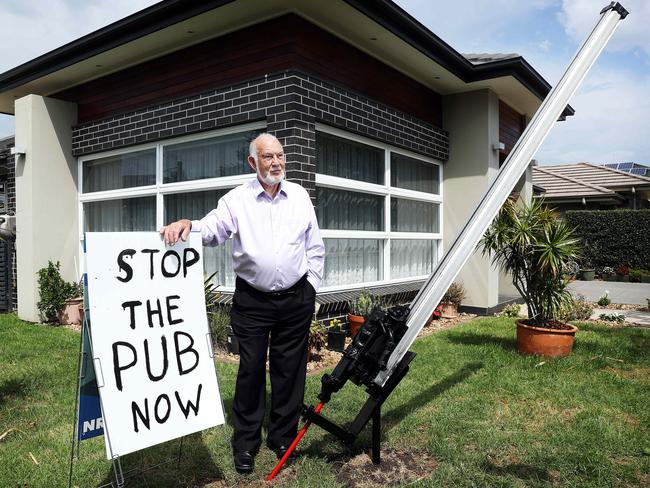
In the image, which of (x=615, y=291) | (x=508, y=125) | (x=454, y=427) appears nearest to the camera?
(x=454, y=427)

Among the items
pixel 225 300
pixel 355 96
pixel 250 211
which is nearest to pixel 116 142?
pixel 225 300

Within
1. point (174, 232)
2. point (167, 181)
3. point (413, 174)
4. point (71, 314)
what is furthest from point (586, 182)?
point (174, 232)

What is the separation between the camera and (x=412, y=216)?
27.3 feet

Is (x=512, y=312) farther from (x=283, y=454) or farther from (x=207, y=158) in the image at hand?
(x=283, y=454)

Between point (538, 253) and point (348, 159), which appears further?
point (348, 159)

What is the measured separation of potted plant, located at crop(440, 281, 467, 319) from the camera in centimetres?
819

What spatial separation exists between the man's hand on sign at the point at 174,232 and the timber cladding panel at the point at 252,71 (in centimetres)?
345

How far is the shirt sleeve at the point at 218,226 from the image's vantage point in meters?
2.98

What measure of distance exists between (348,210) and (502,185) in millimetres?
3892

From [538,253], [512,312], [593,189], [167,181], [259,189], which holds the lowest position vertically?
[512,312]

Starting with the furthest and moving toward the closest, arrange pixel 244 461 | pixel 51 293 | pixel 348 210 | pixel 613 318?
pixel 613 318
pixel 51 293
pixel 348 210
pixel 244 461

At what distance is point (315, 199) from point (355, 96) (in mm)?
1531

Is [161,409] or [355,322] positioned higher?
[161,409]

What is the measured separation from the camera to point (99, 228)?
8.26 meters
